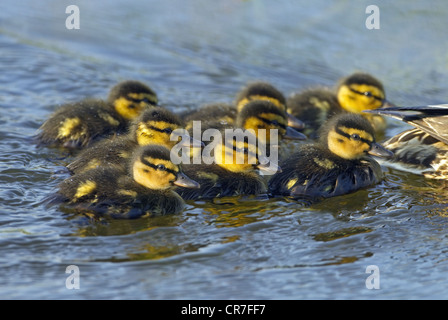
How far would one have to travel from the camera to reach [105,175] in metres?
4.07

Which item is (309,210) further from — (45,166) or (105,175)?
(45,166)

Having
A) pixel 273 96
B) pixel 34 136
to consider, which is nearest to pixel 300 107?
pixel 273 96

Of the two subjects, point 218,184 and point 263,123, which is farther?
point 263,123

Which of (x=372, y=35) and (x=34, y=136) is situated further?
(x=372, y=35)

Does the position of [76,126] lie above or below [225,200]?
above

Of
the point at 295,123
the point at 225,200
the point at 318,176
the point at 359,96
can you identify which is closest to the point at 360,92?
the point at 359,96

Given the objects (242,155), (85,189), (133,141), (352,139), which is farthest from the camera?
(133,141)

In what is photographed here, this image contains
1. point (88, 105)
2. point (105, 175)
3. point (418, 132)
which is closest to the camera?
point (105, 175)

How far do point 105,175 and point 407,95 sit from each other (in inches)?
139

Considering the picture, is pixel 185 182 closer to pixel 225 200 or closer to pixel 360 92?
pixel 225 200

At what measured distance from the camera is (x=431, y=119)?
467cm

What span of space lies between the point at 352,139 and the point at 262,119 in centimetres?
67

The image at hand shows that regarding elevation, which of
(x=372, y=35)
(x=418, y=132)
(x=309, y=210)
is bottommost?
(x=309, y=210)

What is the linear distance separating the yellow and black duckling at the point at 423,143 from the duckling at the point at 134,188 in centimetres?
150
